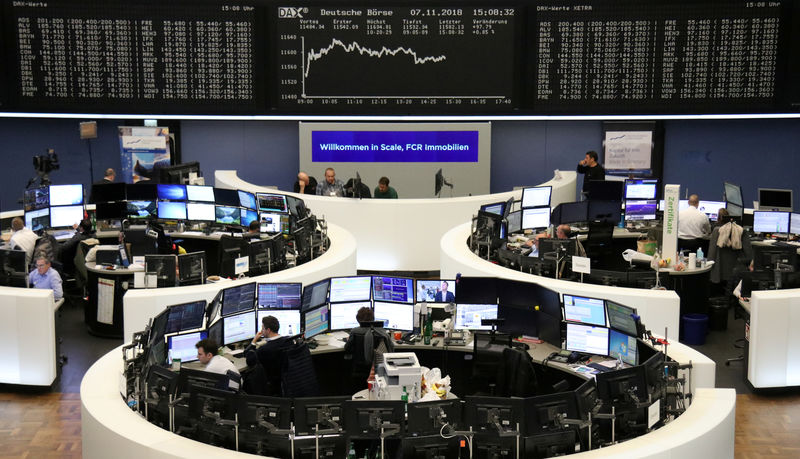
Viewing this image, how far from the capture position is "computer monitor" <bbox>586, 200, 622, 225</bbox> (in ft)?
42.5

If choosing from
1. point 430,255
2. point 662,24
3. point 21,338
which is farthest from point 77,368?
point 662,24

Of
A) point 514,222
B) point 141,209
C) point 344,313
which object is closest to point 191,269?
point 344,313

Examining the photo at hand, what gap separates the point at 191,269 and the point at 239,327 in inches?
63.7

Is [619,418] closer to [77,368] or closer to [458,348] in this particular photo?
[458,348]

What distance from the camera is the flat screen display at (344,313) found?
29.6 ft

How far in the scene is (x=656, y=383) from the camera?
6871 millimetres

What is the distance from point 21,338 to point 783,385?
7.31 metres

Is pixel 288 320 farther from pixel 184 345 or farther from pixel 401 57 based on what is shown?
pixel 401 57

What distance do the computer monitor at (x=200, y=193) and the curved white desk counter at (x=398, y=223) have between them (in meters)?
1.34

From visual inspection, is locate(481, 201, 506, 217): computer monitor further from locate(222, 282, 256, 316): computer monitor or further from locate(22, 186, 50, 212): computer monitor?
locate(22, 186, 50, 212): computer monitor

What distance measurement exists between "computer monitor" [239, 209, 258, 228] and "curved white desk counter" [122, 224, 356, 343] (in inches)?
78.3

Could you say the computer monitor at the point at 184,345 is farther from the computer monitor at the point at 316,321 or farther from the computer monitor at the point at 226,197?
the computer monitor at the point at 226,197

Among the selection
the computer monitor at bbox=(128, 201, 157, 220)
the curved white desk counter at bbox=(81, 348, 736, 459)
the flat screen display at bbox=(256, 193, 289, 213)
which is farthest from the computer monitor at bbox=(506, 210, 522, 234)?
the curved white desk counter at bbox=(81, 348, 736, 459)

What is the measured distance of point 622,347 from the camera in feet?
26.7
